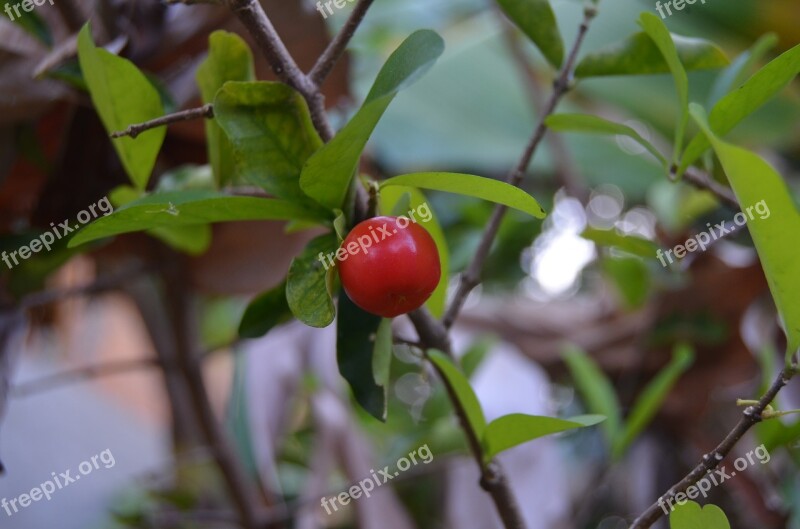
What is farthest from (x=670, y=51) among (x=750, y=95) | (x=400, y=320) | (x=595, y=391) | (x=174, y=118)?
(x=400, y=320)

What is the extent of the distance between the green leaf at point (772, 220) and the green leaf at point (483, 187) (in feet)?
0.26

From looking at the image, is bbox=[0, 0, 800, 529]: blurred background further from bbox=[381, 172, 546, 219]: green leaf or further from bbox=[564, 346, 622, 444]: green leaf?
bbox=[381, 172, 546, 219]: green leaf

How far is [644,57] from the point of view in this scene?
0.44 meters

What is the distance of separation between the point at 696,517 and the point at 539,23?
30 cm

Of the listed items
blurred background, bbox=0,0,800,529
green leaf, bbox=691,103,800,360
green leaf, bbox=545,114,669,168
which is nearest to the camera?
green leaf, bbox=691,103,800,360

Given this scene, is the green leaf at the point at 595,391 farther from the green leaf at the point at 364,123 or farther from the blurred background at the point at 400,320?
the green leaf at the point at 364,123

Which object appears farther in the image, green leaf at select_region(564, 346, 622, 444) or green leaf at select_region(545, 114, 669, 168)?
green leaf at select_region(564, 346, 622, 444)

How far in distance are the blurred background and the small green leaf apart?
0.59ft

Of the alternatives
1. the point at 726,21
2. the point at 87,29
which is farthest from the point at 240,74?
the point at 726,21

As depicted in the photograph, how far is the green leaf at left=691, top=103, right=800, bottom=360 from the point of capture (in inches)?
11.9

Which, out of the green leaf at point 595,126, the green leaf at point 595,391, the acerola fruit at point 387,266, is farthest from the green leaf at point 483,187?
the green leaf at point 595,391

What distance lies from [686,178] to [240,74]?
32 cm

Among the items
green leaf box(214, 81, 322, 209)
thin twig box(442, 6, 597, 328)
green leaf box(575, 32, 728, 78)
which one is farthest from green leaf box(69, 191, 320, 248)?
green leaf box(575, 32, 728, 78)

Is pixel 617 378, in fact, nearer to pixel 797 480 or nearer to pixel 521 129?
pixel 797 480
